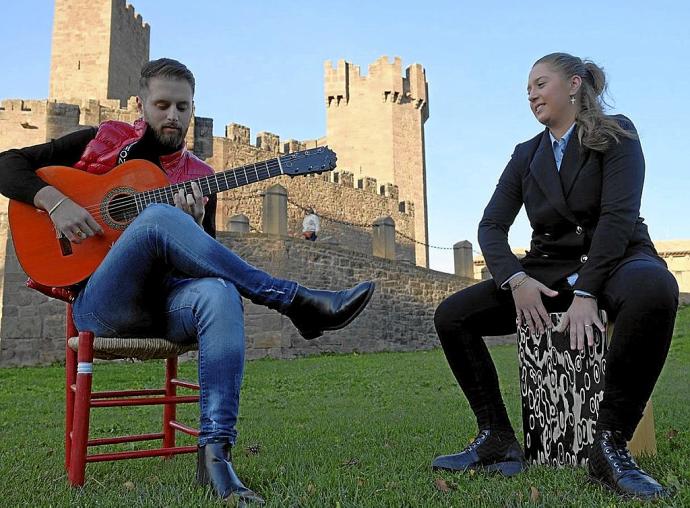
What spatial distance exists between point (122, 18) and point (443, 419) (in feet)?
101

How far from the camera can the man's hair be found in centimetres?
A: 282

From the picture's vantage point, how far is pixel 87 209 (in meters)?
2.70

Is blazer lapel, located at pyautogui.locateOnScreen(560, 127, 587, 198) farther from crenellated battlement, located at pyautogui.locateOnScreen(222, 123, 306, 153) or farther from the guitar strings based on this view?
crenellated battlement, located at pyautogui.locateOnScreen(222, 123, 306, 153)

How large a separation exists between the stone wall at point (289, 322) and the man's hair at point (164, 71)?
1060 centimetres

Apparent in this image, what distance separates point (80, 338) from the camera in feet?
7.89

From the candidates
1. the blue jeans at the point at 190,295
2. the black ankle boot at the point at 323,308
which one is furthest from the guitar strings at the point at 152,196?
the black ankle boot at the point at 323,308

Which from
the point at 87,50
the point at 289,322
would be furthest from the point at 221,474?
the point at 87,50

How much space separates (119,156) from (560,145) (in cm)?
189

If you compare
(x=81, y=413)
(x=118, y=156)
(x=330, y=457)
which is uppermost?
(x=118, y=156)

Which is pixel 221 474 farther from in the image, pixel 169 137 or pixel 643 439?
pixel 643 439

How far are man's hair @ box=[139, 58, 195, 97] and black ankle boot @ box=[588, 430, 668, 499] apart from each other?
7.12 feet

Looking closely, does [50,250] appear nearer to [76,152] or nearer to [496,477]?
[76,152]

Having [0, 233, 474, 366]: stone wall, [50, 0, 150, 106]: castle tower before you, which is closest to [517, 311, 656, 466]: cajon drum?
[0, 233, 474, 366]: stone wall

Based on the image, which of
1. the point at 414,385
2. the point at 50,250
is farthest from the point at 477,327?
the point at 414,385
